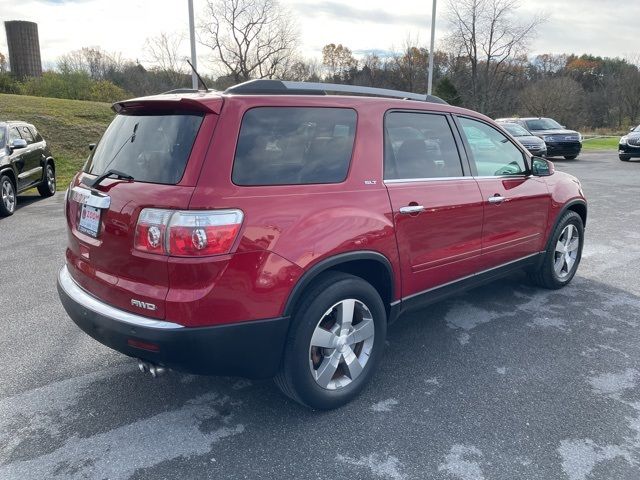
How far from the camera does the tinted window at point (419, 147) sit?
327 centimetres

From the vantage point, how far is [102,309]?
8.82 feet

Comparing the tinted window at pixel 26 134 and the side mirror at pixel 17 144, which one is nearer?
the side mirror at pixel 17 144

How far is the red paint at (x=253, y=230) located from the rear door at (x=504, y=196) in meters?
0.59

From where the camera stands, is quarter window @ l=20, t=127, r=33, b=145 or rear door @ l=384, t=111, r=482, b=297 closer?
rear door @ l=384, t=111, r=482, b=297

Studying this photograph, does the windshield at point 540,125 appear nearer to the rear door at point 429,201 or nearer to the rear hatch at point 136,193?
the rear door at point 429,201

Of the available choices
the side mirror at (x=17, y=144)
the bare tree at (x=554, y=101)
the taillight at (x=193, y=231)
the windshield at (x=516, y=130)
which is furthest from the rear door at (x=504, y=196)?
the bare tree at (x=554, y=101)

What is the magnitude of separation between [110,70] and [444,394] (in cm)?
4685

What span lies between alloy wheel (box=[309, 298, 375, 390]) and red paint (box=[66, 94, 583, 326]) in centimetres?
33

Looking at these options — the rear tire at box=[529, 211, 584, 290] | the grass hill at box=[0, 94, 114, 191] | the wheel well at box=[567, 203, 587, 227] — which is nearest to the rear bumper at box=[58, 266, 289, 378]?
the rear tire at box=[529, 211, 584, 290]

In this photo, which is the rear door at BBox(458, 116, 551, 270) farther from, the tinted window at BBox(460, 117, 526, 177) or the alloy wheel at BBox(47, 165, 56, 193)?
the alloy wheel at BBox(47, 165, 56, 193)

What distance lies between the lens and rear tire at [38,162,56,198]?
10.9 m

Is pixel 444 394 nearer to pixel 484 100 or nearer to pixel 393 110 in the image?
pixel 393 110

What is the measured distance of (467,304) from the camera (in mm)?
4688

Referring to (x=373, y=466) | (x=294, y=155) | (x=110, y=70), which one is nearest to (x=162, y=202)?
(x=294, y=155)
